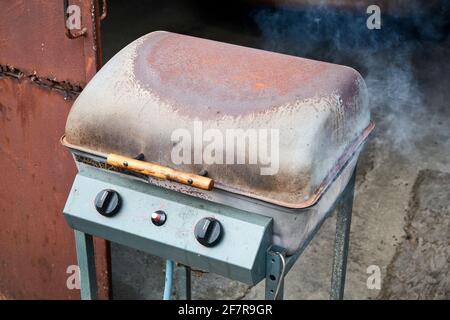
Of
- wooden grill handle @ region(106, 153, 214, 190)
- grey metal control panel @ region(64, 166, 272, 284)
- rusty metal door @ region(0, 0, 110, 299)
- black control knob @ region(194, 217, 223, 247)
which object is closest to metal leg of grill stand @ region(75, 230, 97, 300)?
grey metal control panel @ region(64, 166, 272, 284)

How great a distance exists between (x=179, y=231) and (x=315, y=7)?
5.18 meters

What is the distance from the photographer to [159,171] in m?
1.89

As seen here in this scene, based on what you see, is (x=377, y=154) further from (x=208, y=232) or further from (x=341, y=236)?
(x=208, y=232)

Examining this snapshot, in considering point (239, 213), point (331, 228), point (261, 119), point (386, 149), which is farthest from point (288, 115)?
point (386, 149)

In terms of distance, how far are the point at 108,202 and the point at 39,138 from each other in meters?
1.01

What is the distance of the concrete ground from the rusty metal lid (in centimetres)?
67

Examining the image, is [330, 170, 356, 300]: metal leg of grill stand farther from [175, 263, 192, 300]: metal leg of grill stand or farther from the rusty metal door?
the rusty metal door

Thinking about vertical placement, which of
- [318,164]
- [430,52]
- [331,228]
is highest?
[318,164]

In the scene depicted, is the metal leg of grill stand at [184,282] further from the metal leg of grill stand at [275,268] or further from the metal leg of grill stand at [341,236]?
the metal leg of grill stand at [275,268]

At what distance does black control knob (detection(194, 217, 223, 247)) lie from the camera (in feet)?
6.01

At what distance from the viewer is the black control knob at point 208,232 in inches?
72.1

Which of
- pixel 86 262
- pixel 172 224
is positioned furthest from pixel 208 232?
pixel 86 262

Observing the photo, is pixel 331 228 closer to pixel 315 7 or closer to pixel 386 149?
pixel 386 149

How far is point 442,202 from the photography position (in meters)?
4.01
